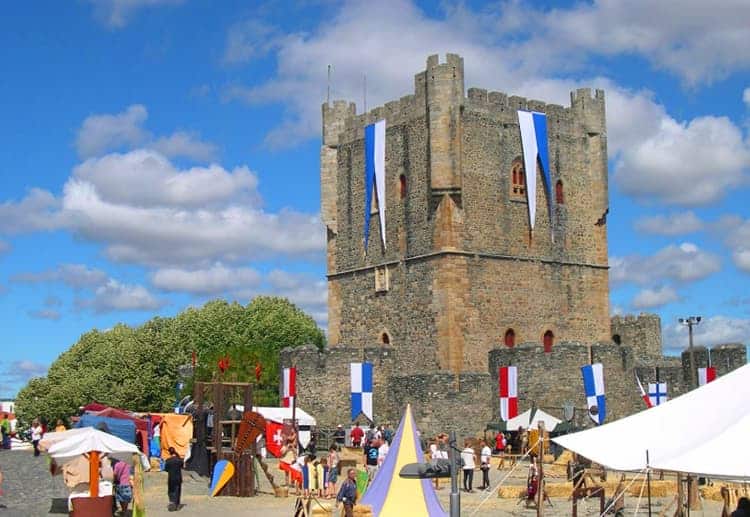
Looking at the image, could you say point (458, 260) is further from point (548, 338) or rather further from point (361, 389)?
point (361, 389)

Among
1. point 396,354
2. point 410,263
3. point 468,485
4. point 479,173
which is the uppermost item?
point 479,173

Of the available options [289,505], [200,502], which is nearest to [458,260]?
[289,505]

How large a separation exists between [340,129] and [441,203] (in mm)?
6958

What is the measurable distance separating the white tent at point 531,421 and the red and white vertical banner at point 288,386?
655cm

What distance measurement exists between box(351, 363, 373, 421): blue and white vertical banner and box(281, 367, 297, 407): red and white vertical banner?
1824mm

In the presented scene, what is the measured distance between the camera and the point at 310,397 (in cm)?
3862

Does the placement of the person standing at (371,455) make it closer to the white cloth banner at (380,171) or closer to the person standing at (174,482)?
the person standing at (174,482)

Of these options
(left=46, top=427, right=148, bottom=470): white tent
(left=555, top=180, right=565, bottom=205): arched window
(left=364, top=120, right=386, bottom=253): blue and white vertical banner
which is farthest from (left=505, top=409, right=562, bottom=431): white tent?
(left=46, top=427, right=148, bottom=470): white tent

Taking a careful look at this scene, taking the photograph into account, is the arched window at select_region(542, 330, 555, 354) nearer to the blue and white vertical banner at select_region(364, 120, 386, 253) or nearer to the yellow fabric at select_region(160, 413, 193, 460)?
the blue and white vertical banner at select_region(364, 120, 386, 253)

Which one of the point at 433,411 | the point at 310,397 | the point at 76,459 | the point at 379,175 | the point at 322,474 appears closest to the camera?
the point at 76,459

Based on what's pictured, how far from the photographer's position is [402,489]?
68.7 feet

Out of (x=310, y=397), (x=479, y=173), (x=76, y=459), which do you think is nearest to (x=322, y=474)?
(x=76, y=459)

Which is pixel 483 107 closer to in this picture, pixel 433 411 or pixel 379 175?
pixel 379 175

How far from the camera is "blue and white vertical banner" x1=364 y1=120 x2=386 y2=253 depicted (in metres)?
41.3
